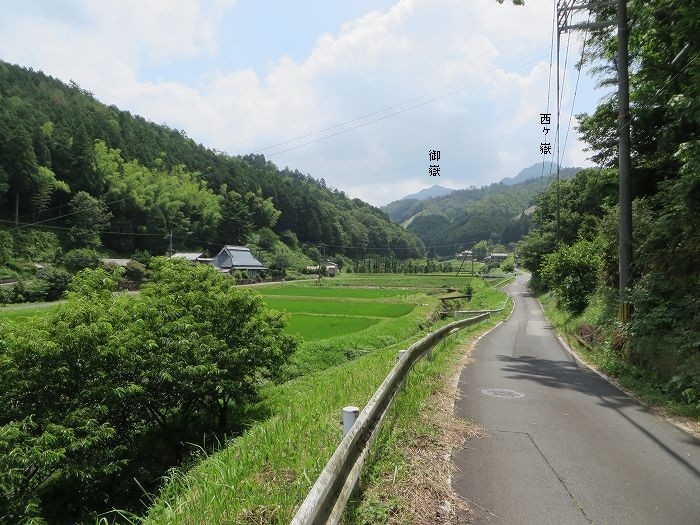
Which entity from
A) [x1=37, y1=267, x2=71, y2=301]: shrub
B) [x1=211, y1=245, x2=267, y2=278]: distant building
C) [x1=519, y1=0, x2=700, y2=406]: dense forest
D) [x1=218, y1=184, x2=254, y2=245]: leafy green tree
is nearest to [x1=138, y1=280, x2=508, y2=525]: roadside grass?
[x1=519, y1=0, x2=700, y2=406]: dense forest

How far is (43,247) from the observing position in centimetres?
5606

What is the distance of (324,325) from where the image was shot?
27.8 metres

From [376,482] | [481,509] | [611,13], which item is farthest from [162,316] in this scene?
[611,13]

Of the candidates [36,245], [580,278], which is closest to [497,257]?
[580,278]

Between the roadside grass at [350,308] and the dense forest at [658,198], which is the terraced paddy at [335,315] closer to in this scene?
the roadside grass at [350,308]

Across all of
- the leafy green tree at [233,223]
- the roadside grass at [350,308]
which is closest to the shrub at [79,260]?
the roadside grass at [350,308]

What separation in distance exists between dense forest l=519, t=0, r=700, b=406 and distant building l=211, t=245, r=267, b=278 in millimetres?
68329

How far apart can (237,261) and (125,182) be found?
24424mm

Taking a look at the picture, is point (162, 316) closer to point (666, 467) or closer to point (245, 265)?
point (666, 467)

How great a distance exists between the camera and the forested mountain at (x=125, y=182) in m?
63.2

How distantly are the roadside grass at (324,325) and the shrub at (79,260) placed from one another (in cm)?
3252

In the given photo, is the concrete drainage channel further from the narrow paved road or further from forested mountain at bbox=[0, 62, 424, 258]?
forested mountain at bbox=[0, 62, 424, 258]

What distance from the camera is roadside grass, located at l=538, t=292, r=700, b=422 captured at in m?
7.56

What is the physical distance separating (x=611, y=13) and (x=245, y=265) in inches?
2871
